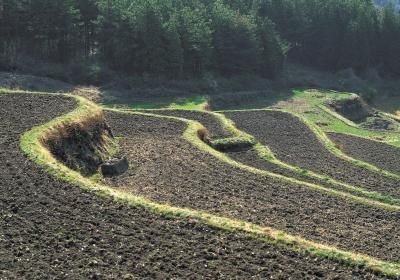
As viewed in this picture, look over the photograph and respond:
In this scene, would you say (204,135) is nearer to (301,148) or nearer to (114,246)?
(301,148)

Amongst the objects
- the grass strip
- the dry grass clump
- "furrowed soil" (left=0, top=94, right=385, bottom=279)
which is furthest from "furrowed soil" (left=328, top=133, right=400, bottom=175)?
"furrowed soil" (left=0, top=94, right=385, bottom=279)

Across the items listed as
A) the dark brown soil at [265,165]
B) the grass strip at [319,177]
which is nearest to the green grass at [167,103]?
the grass strip at [319,177]

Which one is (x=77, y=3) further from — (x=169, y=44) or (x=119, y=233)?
(x=119, y=233)

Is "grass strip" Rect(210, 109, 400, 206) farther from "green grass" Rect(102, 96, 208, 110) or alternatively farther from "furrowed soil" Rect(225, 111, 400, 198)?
"green grass" Rect(102, 96, 208, 110)

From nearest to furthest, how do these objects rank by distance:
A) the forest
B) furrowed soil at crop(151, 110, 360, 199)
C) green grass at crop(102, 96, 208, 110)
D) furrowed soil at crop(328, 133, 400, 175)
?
furrowed soil at crop(151, 110, 360, 199), furrowed soil at crop(328, 133, 400, 175), green grass at crop(102, 96, 208, 110), the forest

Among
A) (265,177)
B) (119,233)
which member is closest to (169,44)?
(265,177)

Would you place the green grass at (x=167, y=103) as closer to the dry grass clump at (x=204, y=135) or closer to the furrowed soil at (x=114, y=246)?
the dry grass clump at (x=204, y=135)
